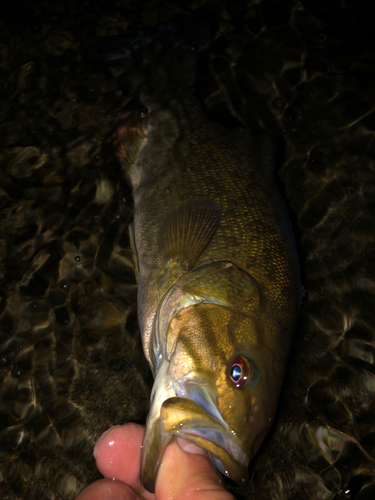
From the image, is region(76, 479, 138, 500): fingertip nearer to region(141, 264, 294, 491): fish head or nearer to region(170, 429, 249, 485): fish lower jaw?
region(141, 264, 294, 491): fish head

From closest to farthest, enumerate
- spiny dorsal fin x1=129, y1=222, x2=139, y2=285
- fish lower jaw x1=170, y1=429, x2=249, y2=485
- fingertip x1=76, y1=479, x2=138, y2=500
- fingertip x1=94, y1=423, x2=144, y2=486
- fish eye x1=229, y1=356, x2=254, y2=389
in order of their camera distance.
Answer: fish lower jaw x1=170, y1=429, x2=249, y2=485 < fish eye x1=229, y1=356, x2=254, y2=389 < fingertip x1=76, y1=479, x2=138, y2=500 < fingertip x1=94, y1=423, x2=144, y2=486 < spiny dorsal fin x1=129, y1=222, x2=139, y2=285

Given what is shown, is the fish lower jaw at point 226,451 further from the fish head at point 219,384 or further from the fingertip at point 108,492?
the fingertip at point 108,492

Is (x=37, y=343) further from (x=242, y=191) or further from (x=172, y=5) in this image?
(x=172, y=5)

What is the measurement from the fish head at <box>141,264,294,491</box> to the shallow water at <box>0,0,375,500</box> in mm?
920

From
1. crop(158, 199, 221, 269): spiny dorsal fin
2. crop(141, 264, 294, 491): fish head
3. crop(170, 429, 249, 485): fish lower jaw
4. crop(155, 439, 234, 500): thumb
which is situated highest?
crop(158, 199, 221, 269): spiny dorsal fin

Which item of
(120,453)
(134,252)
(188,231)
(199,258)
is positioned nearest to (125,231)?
(134,252)

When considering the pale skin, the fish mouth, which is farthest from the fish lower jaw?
the pale skin

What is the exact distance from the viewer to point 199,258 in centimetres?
259

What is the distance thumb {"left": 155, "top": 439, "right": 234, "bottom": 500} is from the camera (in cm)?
201

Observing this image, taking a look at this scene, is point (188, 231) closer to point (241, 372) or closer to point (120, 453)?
point (241, 372)

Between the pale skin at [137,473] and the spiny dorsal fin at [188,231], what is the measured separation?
109cm

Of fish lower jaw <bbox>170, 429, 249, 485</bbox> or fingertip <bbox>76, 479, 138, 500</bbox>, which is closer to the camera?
fish lower jaw <bbox>170, 429, 249, 485</bbox>

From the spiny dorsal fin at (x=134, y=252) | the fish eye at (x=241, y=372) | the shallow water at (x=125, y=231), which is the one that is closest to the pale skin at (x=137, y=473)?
the shallow water at (x=125, y=231)

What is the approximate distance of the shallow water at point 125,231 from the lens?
9.41 feet
